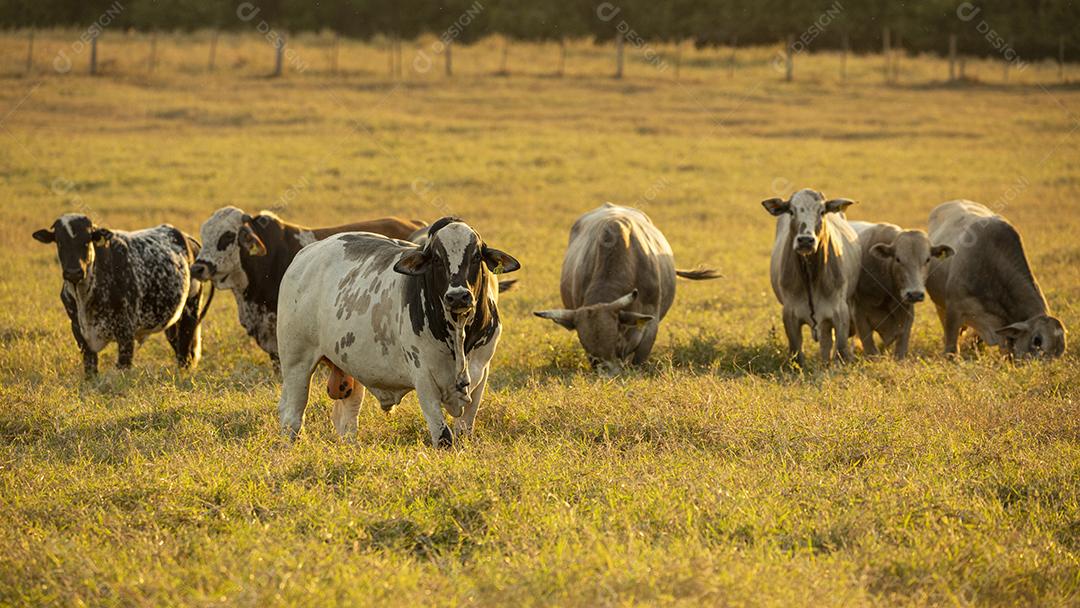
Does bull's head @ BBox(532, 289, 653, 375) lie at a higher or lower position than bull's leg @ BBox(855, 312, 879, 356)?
higher

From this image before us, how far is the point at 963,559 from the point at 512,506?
2170 millimetres

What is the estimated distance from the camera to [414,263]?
6.87 meters

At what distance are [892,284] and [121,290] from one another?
743 cm

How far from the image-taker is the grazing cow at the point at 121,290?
33.5 ft

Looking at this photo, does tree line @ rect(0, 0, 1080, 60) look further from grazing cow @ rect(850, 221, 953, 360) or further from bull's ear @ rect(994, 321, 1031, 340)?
bull's ear @ rect(994, 321, 1031, 340)

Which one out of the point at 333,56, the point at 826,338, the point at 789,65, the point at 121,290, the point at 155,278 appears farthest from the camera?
the point at 789,65

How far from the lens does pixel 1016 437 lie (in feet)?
23.9

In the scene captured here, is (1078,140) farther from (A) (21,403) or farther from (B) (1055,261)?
(A) (21,403)

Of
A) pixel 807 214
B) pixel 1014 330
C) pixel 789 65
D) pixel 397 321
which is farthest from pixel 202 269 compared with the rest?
pixel 789 65

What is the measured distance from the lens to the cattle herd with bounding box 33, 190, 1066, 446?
7074 mm

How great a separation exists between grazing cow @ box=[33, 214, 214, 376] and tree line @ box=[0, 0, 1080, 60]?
38287 mm

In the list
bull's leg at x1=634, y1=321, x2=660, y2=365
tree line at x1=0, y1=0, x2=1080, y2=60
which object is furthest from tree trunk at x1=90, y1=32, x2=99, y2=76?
bull's leg at x1=634, y1=321, x2=660, y2=365

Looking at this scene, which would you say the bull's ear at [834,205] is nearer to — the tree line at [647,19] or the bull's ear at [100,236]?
the bull's ear at [100,236]

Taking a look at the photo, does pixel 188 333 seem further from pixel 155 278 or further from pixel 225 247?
pixel 225 247
